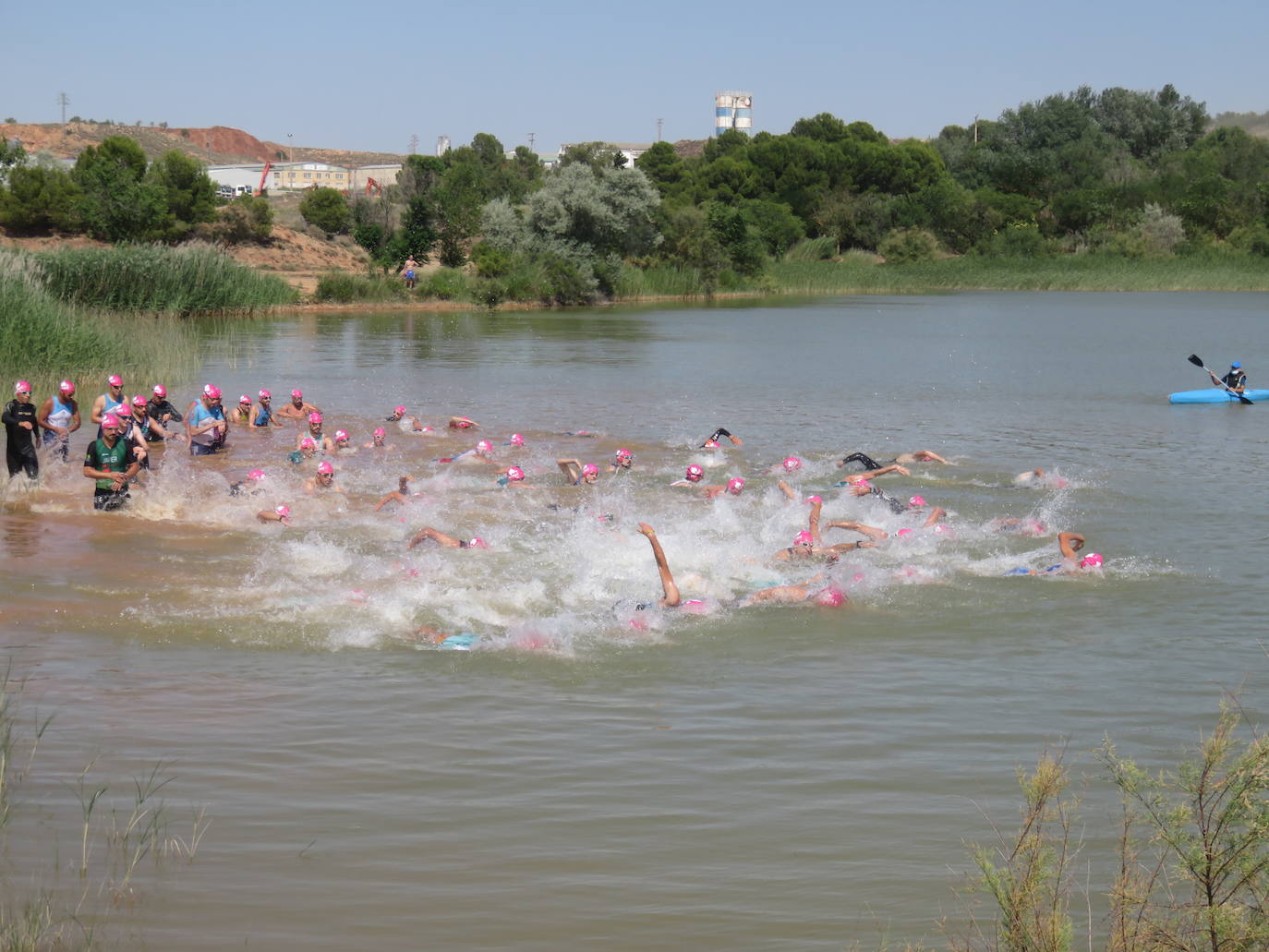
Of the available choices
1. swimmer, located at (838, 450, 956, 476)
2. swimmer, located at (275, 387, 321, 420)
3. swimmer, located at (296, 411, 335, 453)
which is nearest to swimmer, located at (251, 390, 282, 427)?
swimmer, located at (275, 387, 321, 420)

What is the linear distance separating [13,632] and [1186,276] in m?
66.5

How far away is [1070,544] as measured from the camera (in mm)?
12703

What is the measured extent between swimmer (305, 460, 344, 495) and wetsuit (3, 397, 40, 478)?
314cm

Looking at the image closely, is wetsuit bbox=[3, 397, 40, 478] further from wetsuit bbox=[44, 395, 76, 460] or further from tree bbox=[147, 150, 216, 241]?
tree bbox=[147, 150, 216, 241]

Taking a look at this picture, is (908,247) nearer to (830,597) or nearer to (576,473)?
(576,473)

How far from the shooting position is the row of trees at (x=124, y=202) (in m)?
53.1

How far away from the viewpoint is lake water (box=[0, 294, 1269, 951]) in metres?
5.89

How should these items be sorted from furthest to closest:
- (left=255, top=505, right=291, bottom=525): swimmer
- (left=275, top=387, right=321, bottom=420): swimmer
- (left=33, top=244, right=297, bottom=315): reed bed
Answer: (left=33, top=244, right=297, bottom=315): reed bed < (left=275, top=387, right=321, bottom=420): swimmer < (left=255, top=505, right=291, bottom=525): swimmer

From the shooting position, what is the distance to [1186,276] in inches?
2625

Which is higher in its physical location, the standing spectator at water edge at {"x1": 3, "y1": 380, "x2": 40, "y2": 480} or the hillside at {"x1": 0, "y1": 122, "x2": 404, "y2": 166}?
the hillside at {"x1": 0, "y1": 122, "x2": 404, "y2": 166}

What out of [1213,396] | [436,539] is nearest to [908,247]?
[1213,396]

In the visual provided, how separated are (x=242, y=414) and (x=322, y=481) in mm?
6648

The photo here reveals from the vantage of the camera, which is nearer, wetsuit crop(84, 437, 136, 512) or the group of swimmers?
the group of swimmers

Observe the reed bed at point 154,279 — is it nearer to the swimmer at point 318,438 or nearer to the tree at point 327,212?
the swimmer at point 318,438
